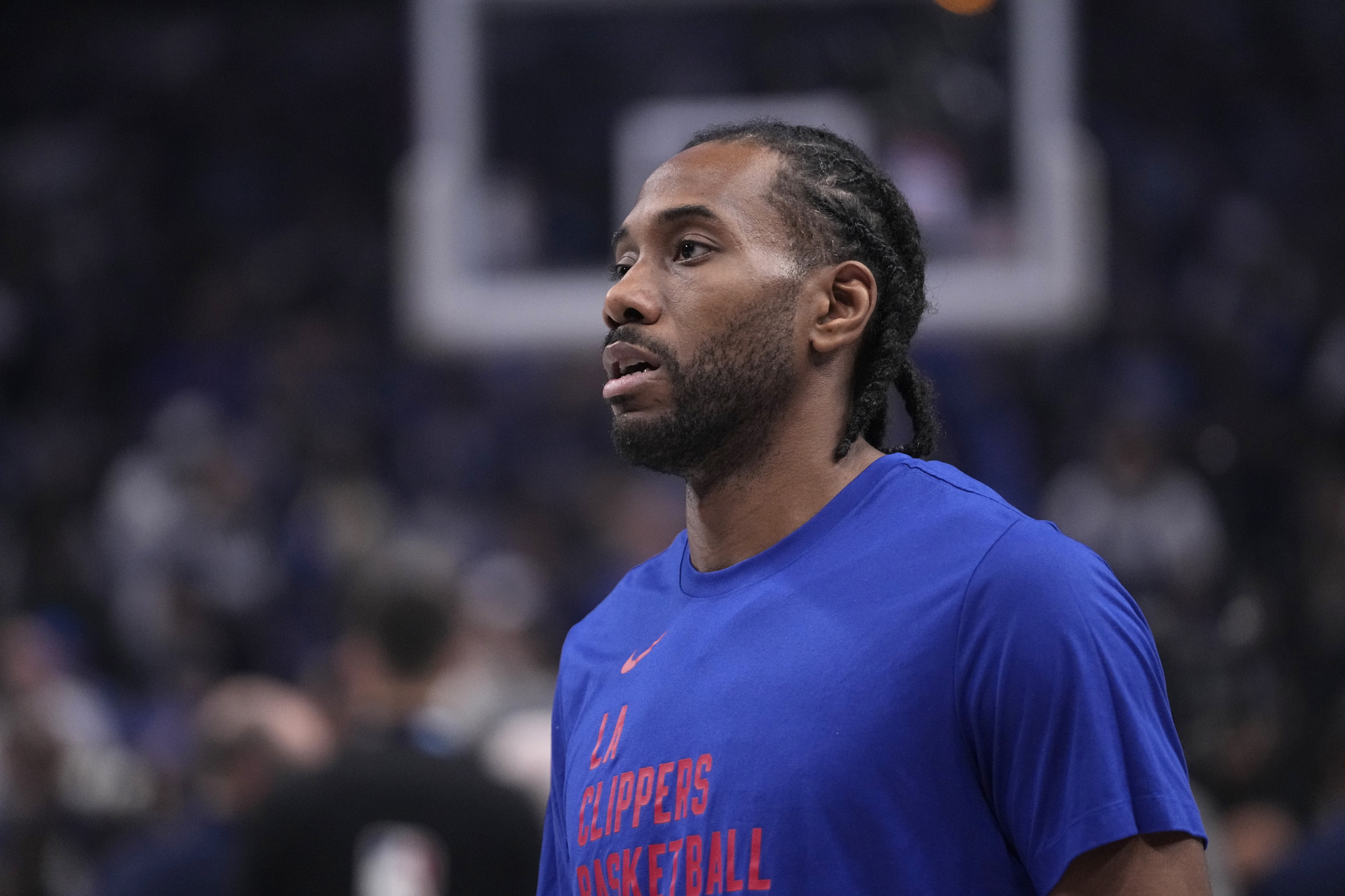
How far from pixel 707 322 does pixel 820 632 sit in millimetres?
452

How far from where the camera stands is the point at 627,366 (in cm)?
208

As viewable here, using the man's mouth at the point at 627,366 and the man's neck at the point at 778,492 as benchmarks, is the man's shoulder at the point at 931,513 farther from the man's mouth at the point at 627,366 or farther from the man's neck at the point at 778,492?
the man's mouth at the point at 627,366

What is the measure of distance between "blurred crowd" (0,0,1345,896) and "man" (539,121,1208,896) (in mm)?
3402

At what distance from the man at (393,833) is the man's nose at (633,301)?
5.67 ft

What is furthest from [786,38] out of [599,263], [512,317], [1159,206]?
[1159,206]

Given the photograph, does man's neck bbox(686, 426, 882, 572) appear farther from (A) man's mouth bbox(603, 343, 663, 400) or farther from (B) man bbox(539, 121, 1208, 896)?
(A) man's mouth bbox(603, 343, 663, 400)

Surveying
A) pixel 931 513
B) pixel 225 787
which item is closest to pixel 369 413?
pixel 225 787

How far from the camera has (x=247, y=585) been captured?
887cm

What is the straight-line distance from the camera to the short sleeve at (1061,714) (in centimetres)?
157

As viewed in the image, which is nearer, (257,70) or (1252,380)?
(1252,380)

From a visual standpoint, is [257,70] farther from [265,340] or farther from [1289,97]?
[1289,97]

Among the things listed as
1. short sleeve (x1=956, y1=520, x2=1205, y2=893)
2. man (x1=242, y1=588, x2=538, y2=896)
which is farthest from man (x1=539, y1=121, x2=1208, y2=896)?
man (x1=242, y1=588, x2=538, y2=896)

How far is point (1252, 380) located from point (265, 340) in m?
6.25

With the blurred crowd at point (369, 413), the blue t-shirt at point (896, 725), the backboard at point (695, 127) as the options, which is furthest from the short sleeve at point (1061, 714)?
the backboard at point (695, 127)
